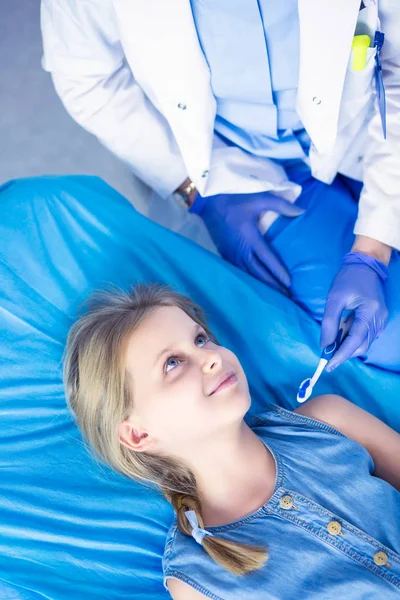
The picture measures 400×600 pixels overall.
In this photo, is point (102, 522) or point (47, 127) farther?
point (47, 127)

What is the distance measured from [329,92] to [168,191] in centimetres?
51

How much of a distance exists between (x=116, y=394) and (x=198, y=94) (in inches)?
A: 25.1

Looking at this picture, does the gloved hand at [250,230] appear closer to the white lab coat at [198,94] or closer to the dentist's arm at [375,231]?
the white lab coat at [198,94]

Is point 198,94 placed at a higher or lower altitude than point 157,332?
higher

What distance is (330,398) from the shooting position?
1312 mm

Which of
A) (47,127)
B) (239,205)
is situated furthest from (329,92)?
(47,127)

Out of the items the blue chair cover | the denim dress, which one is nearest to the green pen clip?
the blue chair cover

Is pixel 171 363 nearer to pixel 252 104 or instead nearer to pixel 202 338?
pixel 202 338

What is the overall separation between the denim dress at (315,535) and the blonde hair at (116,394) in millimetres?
35

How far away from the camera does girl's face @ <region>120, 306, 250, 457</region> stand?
110 centimetres

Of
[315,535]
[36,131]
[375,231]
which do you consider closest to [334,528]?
[315,535]

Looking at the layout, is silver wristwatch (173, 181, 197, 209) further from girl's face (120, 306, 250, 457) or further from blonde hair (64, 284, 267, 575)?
girl's face (120, 306, 250, 457)

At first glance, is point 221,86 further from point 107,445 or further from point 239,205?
point 107,445

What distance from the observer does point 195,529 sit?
113cm
